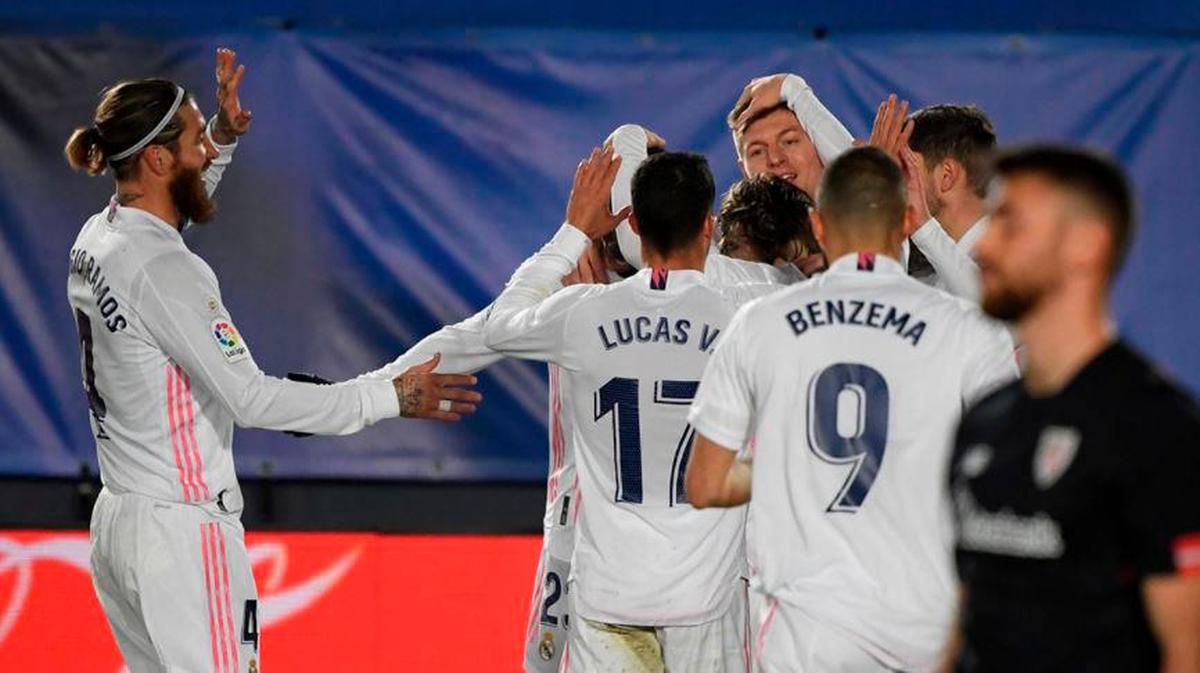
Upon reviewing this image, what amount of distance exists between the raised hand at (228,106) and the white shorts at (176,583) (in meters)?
1.39

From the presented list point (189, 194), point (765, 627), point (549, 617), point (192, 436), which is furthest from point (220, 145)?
point (765, 627)

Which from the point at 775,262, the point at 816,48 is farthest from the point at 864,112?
the point at 775,262

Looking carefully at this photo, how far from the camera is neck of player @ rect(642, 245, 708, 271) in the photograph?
16.1 feet

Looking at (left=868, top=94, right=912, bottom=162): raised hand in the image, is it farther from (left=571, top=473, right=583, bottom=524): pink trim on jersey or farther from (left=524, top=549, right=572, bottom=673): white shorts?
(left=524, top=549, right=572, bottom=673): white shorts

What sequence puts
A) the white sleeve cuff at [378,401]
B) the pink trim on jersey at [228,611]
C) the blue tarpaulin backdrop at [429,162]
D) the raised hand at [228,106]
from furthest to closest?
1. the blue tarpaulin backdrop at [429,162]
2. the raised hand at [228,106]
3. the white sleeve cuff at [378,401]
4. the pink trim on jersey at [228,611]

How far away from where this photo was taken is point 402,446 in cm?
781

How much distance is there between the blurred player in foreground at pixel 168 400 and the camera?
493 centimetres

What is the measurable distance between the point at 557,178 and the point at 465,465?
132 cm

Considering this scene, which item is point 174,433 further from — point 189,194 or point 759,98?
point 759,98

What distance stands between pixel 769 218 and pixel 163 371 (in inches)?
74.1

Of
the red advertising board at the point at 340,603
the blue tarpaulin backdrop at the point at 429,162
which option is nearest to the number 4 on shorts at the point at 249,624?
the red advertising board at the point at 340,603

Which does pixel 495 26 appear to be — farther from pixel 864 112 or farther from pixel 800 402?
pixel 800 402

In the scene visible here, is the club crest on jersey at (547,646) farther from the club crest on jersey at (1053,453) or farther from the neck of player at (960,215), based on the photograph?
the club crest on jersey at (1053,453)

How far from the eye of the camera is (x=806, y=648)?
12.8 feet
